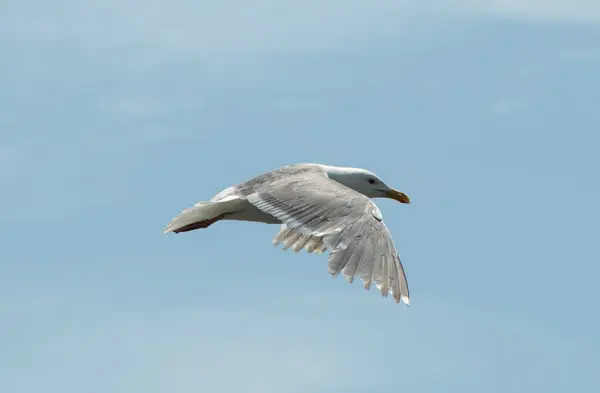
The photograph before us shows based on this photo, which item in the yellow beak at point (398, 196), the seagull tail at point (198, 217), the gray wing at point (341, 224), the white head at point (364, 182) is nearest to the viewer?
the gray wing at point (341, 224)

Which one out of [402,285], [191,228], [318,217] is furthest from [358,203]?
[191,228]

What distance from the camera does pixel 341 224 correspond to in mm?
16938

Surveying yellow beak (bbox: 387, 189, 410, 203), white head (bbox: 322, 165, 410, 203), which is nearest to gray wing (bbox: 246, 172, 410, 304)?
white head (bbox: 322, 165, 410, 203)

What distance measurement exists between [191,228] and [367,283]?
4.20 meters

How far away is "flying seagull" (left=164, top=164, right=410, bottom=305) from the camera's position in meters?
16.2

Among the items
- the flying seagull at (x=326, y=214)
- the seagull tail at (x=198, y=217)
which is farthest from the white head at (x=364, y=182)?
the seagull tail at (x=198, y=217)

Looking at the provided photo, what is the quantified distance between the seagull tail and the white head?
1686 millimetres

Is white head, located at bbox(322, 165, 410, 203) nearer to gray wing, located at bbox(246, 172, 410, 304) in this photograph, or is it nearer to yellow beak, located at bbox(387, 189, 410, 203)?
yellow beak, located at bbox(387, 189, 410, 203)

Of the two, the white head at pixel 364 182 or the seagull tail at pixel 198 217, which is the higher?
the white head at pixel 364 182

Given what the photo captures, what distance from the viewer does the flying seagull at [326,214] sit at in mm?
16172

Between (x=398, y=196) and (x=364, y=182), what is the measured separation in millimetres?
572

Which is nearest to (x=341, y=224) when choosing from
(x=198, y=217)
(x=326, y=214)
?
(x=326, y=214)

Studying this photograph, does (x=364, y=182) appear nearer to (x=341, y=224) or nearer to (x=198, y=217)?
(x=198, y=217)

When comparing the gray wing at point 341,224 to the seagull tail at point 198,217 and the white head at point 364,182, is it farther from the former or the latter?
the white head at point 364,182
